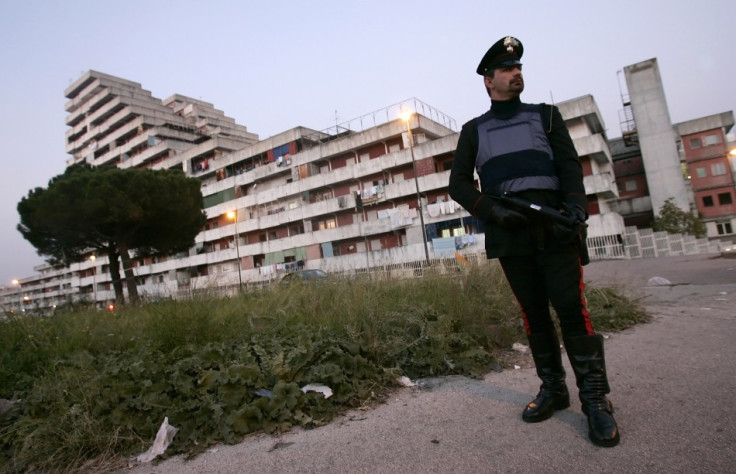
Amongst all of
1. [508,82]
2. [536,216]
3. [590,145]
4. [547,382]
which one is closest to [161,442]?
[547,382]

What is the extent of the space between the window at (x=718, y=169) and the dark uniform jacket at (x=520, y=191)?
49044mm

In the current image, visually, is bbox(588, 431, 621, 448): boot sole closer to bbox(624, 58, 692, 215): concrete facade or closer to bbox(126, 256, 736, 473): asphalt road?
bbox(126, 256, 736, 473): asphalt road

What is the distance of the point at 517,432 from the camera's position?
2.12 metres

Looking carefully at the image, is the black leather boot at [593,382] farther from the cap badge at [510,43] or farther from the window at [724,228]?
the window at [724,228]

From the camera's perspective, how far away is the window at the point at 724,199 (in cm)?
3830

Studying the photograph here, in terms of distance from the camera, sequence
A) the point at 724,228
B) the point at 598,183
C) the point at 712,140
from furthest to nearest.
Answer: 1. the point at 712,140
2. the point at 724,228
3. the point at 598,183

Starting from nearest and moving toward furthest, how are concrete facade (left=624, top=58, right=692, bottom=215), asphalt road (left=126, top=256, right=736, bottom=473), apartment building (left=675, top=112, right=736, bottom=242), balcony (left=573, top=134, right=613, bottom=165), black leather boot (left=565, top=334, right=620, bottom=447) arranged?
asphalt road (left=126, top=256, right=736, bottom=473) → black leather boot (left=565, top=334, right=620, bottom=447) → balcony (left=573, top=134, right=613, bottom=165) → concrete facade (left=624, top=58, right=692, bottom=215) → apartment building (left=675, top=112, right=736, bottom=242)

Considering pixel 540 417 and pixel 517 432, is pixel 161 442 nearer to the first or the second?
pixel 517 432

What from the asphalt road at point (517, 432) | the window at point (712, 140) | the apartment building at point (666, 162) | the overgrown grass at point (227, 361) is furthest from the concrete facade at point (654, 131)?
the asphalt road at point (517, 432)

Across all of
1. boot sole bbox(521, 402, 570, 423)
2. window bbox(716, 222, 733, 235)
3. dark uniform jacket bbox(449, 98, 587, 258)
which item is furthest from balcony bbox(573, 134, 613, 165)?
boot sole bbox(521, 402, 570, 423)

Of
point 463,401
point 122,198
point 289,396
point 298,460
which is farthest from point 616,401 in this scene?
point 122,198

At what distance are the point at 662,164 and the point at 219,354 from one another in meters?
42.6

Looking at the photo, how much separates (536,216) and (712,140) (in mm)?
50647

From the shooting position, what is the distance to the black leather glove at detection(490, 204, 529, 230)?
7.50 feet
